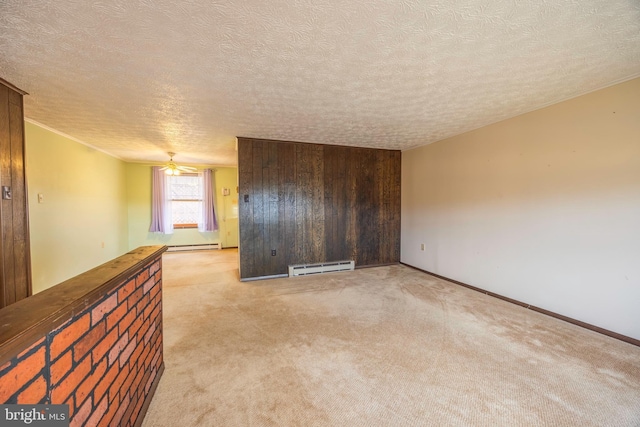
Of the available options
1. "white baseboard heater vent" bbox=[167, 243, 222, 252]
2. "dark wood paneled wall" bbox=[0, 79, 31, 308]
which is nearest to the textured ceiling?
"dark wood paneled wall" bbox=[0, 79, 31, 308]

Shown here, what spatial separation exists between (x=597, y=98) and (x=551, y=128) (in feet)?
1.31

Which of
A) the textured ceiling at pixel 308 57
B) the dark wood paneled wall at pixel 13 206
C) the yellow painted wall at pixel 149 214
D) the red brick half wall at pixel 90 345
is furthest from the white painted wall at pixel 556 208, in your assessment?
the yellow painted wall at pixel 149 214

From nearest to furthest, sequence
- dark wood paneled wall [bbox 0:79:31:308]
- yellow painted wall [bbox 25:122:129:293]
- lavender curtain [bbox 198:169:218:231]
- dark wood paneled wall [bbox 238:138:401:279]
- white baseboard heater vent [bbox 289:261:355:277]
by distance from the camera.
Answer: dark wood paneled wall [bbox 0:79:31:308] < yellow painted wall [bbox 25:122:129:293] < dark wood paneled wall [bbox 238:138:401:279] < white baseboard heater vent [bbox 289:261:355:277] < lavender curtain [bbox 198:169:218:231]

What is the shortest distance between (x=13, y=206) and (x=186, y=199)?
4522 mm

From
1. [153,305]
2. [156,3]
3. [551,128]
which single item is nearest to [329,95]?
[156,3]

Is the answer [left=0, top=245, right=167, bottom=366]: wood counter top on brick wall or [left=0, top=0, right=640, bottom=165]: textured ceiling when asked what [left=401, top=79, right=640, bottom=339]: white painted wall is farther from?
[left=0, top=245, right=167, bottom=366]: wood counter top on brick wall

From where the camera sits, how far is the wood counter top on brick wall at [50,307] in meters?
0.60

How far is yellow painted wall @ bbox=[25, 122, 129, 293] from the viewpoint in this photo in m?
3.17

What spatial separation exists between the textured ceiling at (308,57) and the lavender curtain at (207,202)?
353 centimetres

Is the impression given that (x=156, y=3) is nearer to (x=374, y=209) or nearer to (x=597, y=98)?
(x=597, y=98)

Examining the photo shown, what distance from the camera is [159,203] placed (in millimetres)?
6344

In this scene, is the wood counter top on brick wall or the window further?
the window

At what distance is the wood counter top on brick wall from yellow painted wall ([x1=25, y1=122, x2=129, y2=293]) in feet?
10.7

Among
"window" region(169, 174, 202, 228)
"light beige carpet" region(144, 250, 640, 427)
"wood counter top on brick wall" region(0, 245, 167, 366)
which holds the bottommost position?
"light beige carpet" region(144, 250, 640, 427)
